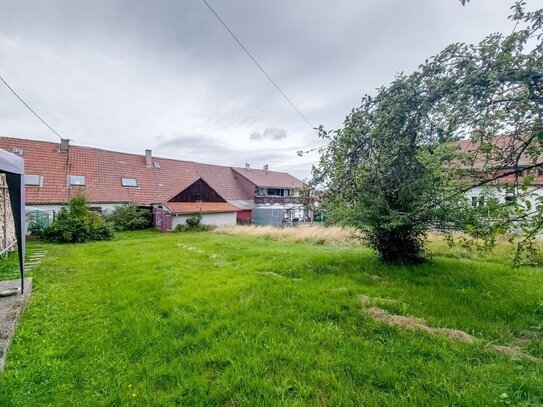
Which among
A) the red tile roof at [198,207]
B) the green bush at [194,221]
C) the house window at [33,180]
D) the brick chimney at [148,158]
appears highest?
the brick chimney at [148,158]

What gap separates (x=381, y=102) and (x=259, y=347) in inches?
124

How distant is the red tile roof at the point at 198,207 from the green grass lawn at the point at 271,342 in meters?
13.7

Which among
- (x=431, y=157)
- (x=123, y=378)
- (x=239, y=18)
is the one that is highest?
(x=239, y=18)

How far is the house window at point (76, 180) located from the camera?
18.1 metres

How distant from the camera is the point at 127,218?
17.9 meters

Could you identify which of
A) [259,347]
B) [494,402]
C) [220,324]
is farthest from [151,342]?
[494,402]

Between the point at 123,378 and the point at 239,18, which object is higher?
the point at 239,18

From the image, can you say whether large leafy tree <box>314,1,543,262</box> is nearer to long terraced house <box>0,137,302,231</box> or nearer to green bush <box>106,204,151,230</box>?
long terraced house <box>0,137,302,231</box>

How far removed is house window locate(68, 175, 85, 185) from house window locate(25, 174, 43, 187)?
1559mm

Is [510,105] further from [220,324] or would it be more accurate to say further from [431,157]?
[220,324]

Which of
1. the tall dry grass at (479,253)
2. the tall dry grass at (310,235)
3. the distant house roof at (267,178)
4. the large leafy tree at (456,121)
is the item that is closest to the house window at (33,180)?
the tall dry grass at (310,235)

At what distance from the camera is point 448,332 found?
299 cm

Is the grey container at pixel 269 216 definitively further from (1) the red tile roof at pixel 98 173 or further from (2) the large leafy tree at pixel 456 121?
(2) the large leafy tree at pixel 456 121

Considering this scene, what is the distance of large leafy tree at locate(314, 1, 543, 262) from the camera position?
95.3 inches
